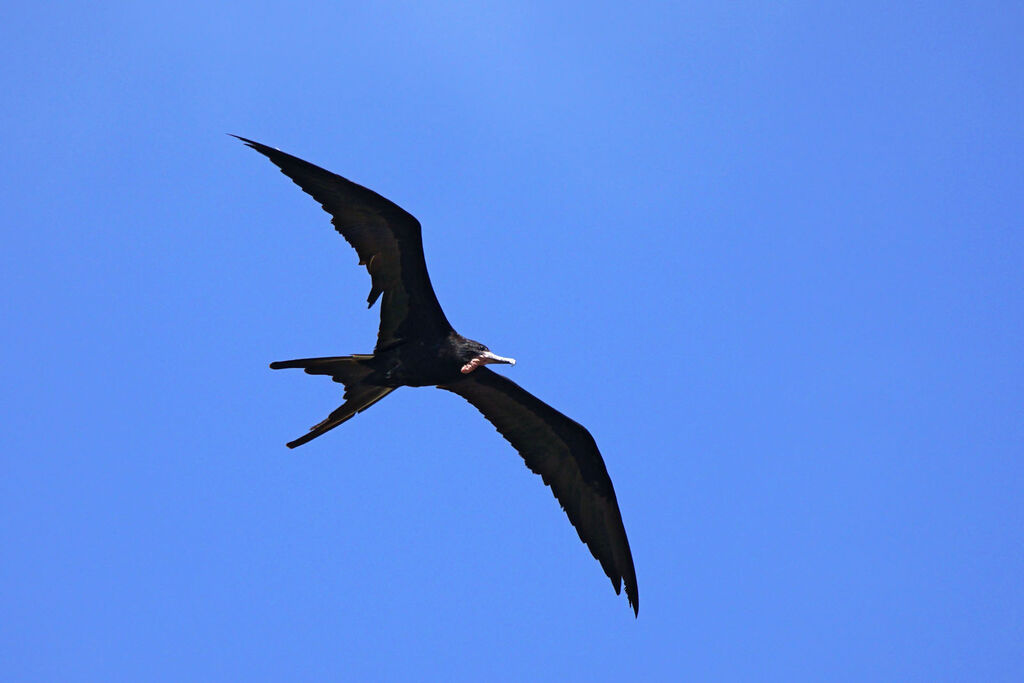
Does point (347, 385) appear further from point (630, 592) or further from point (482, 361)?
point (630, 592)

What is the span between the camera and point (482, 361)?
12.0m

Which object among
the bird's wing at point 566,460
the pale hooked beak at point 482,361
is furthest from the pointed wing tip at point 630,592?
the pale hooked beak at point 482,361

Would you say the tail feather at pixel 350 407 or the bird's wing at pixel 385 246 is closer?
the bird's wing at pixel 385 246

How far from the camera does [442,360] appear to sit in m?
12.0

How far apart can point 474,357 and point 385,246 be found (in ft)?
5.96

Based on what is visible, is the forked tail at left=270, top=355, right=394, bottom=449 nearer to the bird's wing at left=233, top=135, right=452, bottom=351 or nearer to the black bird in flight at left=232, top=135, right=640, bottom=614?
the black bird in flight at left=232, top=135, right=640, bottom=614

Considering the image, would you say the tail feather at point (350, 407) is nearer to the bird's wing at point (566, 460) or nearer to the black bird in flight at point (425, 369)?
the black bird in flight at point (425, 369)

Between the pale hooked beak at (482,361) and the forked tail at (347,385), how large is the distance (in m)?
1.04

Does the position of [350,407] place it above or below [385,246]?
below

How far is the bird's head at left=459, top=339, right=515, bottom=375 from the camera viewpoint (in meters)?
12.0

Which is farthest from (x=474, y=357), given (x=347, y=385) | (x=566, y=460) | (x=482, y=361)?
(x=566, y=460)

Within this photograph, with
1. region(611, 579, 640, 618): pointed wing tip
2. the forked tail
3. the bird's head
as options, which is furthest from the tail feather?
region(611, 579, 640, 618): pointed wing tip

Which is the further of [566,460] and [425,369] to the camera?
[566,460]

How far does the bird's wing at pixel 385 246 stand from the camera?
1097cm
